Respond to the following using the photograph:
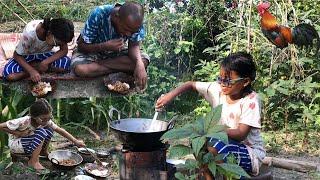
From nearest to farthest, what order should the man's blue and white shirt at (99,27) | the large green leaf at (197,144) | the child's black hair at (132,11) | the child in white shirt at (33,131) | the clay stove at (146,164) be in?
the large green leaf at (197,144) < the child's black hair at (132,11) < the clay stove at (146,164) < the man's blue and white shirt at (99,27) < the child in white shirt at (33,131)

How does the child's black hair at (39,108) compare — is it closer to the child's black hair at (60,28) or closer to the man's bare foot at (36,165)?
the man's bare foot at (36,165)

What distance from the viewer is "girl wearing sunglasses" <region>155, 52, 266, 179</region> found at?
399cm

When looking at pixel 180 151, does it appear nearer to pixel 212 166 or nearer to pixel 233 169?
pixel 212 166

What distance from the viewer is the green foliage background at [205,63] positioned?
6461 millimetres

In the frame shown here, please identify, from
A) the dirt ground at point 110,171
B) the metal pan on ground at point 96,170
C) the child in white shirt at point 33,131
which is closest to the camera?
the dirt ground at point 110,171

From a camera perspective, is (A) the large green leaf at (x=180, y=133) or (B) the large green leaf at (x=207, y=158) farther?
(B) the large green leaf at (x=207, y=158)

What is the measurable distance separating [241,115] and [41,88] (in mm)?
1660

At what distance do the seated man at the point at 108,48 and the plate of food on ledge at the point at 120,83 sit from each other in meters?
0.06

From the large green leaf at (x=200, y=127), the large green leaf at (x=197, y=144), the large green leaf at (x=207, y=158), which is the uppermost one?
the large green leaf at (x=200, y=127)

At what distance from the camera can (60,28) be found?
4.40 meters

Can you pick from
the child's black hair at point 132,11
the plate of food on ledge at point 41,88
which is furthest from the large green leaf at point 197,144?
the plate of food on ledge at point 41,88

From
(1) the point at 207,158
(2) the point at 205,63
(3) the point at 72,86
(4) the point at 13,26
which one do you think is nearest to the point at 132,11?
(3) the point at 72,86

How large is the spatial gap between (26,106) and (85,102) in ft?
2.28

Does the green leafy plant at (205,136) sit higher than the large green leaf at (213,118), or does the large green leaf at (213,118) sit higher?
the large green leaf at (213,118)
